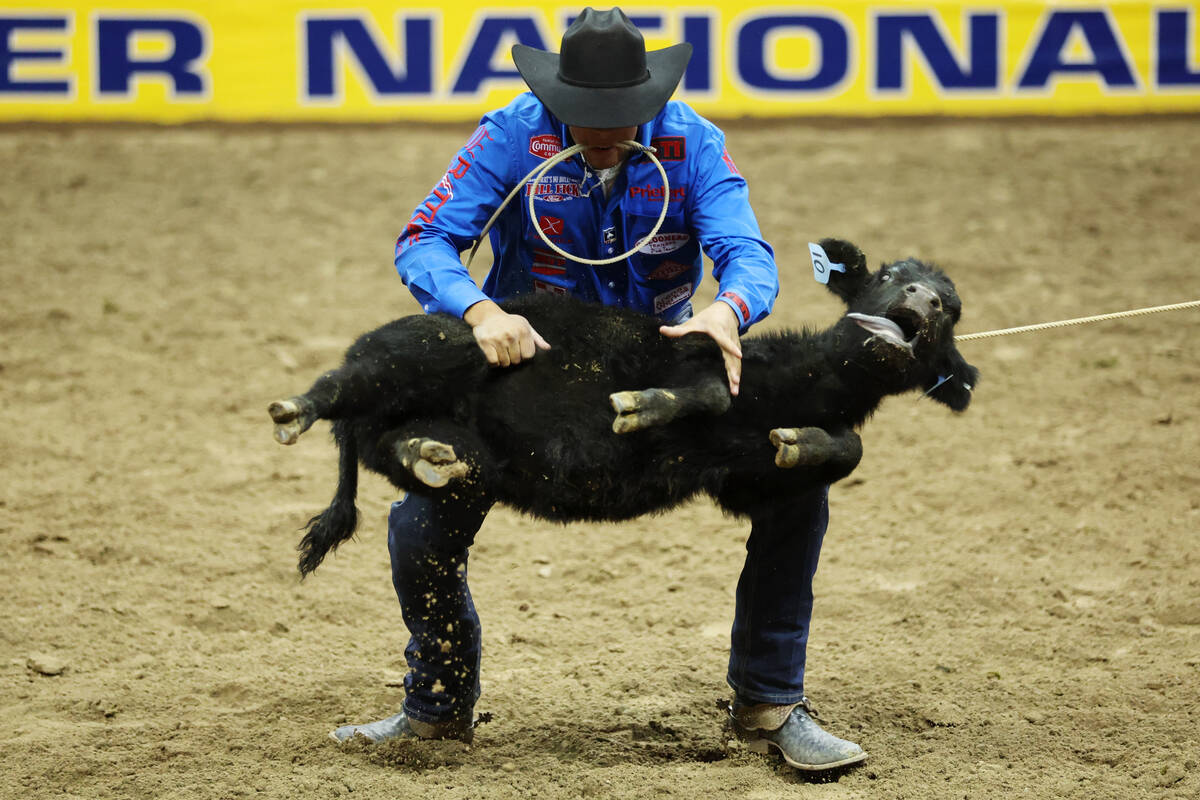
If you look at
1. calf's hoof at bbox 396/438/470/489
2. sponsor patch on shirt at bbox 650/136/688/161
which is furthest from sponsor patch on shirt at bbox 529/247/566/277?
calf's hoof at bbox 396/438/470/489

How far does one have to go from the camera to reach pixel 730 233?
10.3ft

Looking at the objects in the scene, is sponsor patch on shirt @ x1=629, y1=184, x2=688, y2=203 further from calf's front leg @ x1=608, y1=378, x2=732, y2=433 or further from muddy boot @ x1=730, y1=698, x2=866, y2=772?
muddy boot @ x1=730, y1=698, x2=866, y2=772

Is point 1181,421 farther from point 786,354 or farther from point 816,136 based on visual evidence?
point 816,136

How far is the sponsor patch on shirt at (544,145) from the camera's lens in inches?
124

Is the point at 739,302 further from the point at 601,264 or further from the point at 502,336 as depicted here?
the point at 502,336

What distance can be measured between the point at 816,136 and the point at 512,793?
675 centimetres

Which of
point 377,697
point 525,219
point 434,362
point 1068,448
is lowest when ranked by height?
point 377,697

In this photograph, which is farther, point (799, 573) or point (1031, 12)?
point (1031, 12)

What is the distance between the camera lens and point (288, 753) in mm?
3314

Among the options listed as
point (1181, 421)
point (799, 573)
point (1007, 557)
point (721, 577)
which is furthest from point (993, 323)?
point (799, 573)

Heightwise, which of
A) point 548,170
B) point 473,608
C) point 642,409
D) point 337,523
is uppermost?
point 548,170

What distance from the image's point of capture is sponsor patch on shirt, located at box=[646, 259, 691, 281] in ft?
10.8

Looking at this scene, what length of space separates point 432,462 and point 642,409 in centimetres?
44

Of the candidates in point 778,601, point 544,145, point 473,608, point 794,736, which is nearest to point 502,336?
point 544,145
